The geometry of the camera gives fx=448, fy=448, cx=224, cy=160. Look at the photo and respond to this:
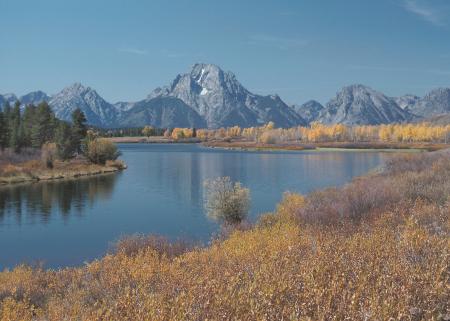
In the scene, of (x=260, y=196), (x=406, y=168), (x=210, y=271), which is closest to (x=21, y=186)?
(x=260, y=196)

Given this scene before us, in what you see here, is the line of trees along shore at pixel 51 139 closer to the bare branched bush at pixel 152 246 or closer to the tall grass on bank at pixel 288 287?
the bare branched bush at pixel 152 246

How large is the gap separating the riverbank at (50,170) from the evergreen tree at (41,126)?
1392 cm

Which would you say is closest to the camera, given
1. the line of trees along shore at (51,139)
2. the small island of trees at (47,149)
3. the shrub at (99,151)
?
the small island of trees at (47,149)

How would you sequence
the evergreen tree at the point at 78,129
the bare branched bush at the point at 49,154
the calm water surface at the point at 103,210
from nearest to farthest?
the calm water surface at the point at 103,210 < the bare branched bush at the point at 49,154 < the evergreen tree at the point at 78,129

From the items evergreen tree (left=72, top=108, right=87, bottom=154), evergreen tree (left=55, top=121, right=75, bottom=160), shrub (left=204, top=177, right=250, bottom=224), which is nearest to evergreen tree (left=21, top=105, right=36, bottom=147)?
evergreen tree (left=72, top=108, right=87, bottom=154)

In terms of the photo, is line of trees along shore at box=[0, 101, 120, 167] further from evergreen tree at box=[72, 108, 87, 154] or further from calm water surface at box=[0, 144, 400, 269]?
calm water surface at box=[0, 144, 400, 269]

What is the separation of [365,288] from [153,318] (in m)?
3.29

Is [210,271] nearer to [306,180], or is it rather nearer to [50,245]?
[50,245]

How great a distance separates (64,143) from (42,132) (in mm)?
14928

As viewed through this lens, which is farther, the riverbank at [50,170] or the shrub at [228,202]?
the riverbank at [50,170]

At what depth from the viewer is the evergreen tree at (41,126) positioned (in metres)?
101

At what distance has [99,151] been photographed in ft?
309

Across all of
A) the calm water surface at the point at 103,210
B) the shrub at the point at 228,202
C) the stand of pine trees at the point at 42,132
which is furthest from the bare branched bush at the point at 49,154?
the shrub at the point at 228,202

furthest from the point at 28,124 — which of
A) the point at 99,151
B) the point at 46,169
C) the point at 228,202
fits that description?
the point at 228,202
